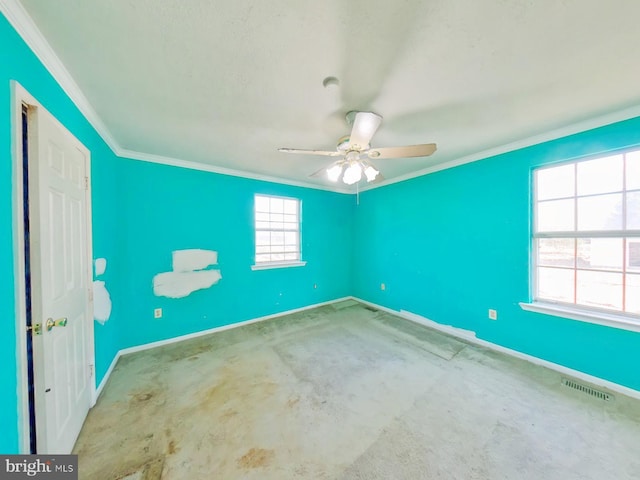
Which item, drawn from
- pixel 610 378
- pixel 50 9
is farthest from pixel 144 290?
Result: pixel 610 378

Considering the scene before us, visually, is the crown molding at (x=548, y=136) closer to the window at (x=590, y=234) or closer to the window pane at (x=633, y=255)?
the window at (x=590, y=234)

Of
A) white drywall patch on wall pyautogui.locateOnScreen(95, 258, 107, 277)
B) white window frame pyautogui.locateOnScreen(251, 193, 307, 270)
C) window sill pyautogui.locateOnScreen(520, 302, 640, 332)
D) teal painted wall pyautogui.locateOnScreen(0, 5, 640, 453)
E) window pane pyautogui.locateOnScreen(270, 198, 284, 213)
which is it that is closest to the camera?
teal painted wall pyautogui.locateOnScreen(0, 5, 640, 453)

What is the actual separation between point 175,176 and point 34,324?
2.27m

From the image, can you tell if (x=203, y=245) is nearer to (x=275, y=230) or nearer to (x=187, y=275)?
(x=187, y=275)

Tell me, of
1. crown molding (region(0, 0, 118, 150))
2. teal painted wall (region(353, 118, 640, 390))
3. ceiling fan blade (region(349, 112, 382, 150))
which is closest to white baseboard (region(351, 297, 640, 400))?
teal painted wall (region(353, 118, 640, 390))

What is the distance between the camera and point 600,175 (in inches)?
82.0

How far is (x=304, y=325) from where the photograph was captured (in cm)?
341

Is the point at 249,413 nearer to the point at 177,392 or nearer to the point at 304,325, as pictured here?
the point at 177,392

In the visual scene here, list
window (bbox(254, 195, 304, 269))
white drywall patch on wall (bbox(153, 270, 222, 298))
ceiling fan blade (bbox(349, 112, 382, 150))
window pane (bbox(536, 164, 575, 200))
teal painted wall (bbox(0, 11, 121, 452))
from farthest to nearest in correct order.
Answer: window (bbox(254, 195, 304, 269)), white drywall patch on wall (bbox(153, 270, 222, 298)), window pane (bbox(536, 164, 575, 200)), ceiling fan blade (bbox(349, 112, 382, 150)), teal painted wall (bbox(0, 11, 121, 452))

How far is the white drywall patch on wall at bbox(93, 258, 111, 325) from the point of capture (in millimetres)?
1979

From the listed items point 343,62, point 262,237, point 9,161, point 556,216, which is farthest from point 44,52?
point 556,216

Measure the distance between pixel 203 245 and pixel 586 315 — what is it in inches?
167

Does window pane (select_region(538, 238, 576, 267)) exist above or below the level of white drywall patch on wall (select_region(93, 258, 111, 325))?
above

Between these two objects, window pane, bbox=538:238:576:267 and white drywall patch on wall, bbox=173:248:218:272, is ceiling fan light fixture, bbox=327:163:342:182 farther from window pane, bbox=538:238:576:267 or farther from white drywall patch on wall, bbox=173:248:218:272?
window pane, bbox=538:238:576:267
